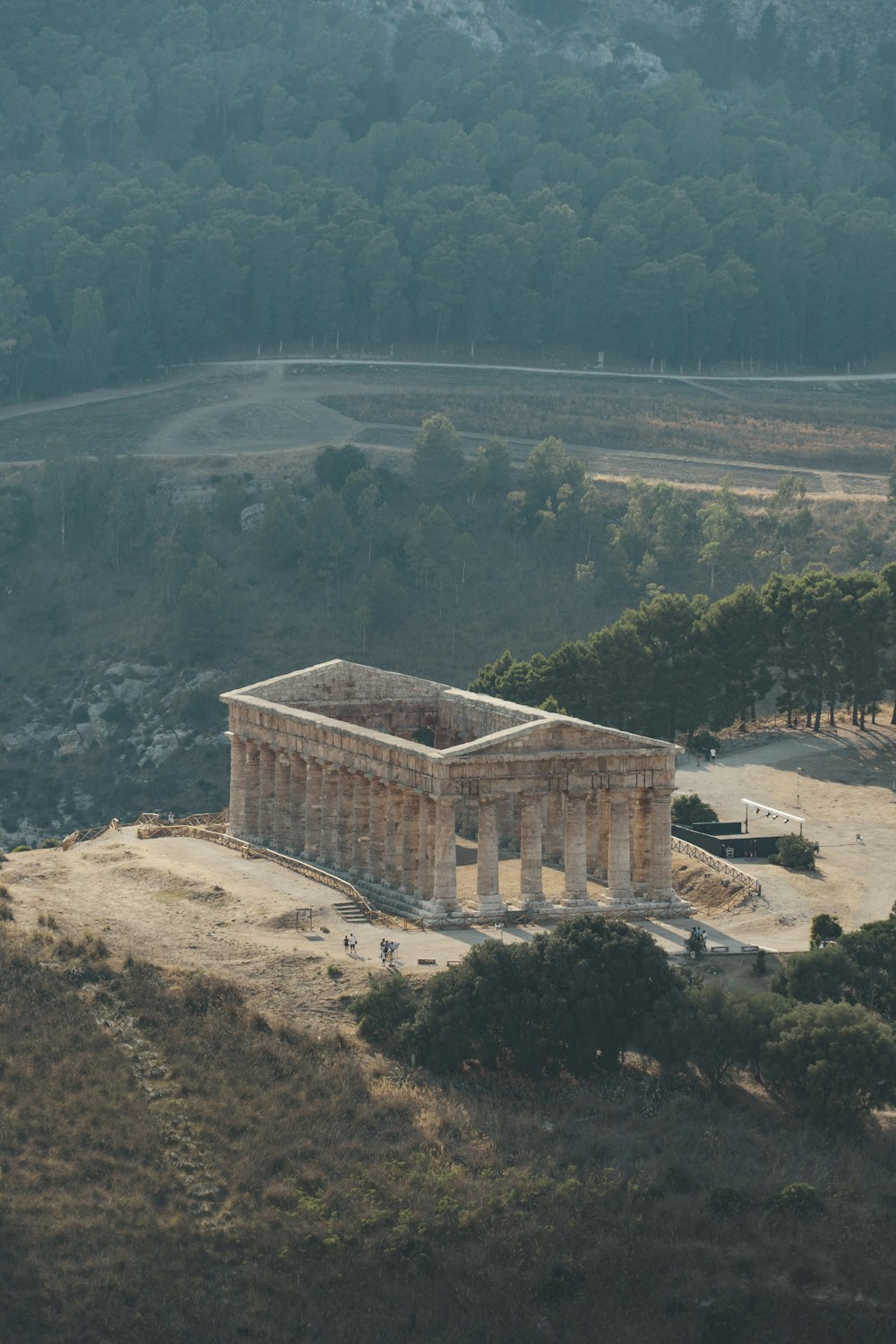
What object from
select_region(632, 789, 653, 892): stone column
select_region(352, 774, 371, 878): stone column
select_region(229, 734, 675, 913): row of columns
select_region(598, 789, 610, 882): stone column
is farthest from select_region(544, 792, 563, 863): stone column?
select_region(352, 774, 371, 878): stone column

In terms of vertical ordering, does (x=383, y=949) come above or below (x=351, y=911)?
above

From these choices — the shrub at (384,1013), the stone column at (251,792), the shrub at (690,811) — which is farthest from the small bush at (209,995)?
the shrub at (690,811)

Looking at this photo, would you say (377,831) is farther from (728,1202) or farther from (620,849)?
(728,1202)

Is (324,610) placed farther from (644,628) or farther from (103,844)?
(103,844)

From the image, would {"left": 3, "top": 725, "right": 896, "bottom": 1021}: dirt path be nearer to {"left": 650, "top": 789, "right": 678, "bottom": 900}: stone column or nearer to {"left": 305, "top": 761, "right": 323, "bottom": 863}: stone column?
{"left": 650, "top": 789, "right": 678, "bottom": 900}: stone column

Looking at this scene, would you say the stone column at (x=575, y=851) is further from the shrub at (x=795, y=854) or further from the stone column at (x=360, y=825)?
the shrub at (x=795, y=854)

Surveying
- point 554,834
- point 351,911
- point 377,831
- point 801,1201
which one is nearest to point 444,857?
point 351,911

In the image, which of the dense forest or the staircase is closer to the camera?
the staircase
